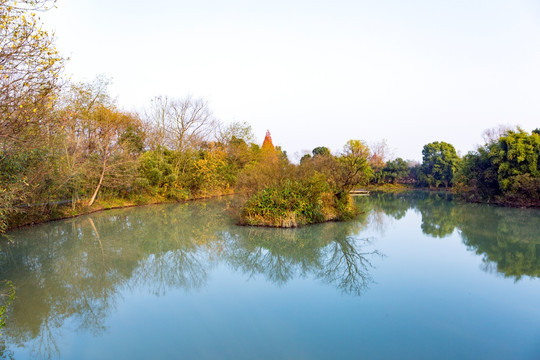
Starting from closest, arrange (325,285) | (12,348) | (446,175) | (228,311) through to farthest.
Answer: (12,348) < (228,311) < (325,285) < (446,175)

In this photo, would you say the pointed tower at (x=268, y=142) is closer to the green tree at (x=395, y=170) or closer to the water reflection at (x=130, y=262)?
the green tree at (x=395, y=170)

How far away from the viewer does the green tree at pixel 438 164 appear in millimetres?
35281

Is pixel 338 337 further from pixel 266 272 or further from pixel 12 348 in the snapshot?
pixel 12 348

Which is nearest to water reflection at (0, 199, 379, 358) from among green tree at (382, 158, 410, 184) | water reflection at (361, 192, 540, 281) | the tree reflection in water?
the tree reflection in water

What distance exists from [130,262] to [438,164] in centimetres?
3580

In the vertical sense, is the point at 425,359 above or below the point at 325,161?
below

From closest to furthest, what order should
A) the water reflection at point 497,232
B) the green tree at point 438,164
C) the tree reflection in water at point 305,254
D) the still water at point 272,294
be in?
the still water at point 272,294
the tree reflection in water at point 305,254
the water reflection at point 497,232
the green tree at point 438,164

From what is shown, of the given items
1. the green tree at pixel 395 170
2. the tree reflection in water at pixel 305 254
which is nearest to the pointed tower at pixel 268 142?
the green tree at pixel 395 170

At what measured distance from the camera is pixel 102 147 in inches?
682

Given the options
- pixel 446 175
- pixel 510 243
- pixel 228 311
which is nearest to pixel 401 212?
pixel 510 243

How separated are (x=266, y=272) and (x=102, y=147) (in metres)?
13.9

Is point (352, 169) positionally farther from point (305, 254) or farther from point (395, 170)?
point (395, 170)

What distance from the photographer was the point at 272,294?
19.5 ft

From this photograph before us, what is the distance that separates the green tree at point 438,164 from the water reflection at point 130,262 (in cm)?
2824
